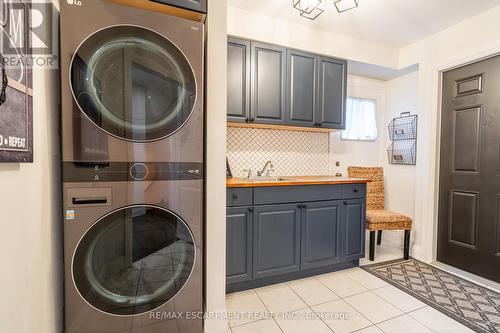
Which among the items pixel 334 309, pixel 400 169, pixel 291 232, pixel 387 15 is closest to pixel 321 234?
pixel 291 232

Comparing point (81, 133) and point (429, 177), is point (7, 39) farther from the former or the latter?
point (429, 177)

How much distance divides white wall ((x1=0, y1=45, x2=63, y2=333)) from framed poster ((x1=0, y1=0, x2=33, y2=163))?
0.18 ft

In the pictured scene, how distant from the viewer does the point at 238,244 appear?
1.88 meters

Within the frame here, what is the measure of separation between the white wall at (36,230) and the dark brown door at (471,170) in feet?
11.0

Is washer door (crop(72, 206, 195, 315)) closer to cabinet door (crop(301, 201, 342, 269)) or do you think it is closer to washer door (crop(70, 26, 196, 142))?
washer door (crop(70, 26, 196, 142))

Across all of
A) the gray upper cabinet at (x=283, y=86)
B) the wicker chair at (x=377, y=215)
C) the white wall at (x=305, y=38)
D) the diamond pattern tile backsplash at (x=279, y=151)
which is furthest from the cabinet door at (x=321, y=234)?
the white wall at (x=305, y=38)

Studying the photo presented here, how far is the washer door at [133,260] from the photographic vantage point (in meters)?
1.07

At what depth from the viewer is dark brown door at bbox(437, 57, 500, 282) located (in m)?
2.13

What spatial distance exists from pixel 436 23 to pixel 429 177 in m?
1.63

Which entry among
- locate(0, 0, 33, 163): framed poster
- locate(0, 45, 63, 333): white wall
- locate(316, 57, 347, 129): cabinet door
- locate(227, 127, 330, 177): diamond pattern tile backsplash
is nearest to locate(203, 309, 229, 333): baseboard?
locate(0, 45, 63, 333): white wall

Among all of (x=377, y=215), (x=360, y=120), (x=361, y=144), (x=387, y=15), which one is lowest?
(x=377, y=215)

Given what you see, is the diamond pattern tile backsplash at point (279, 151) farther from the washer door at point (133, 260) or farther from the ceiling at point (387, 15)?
the washer door at point (133, 260)

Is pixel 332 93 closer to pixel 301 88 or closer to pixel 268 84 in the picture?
pixel 301 88

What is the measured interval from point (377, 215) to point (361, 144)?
111cm
